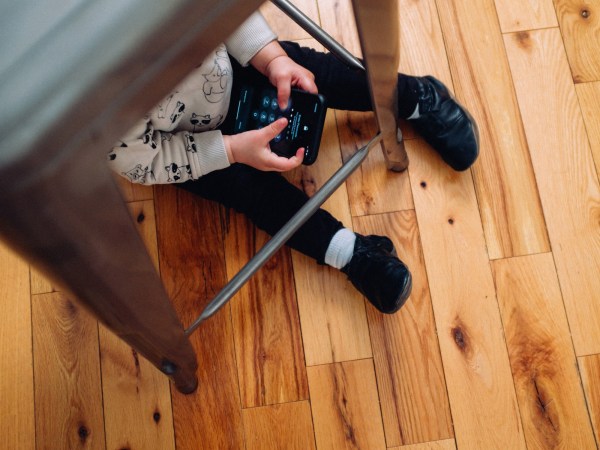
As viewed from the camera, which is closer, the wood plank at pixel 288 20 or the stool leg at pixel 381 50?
the stool leg at pixel 381 50

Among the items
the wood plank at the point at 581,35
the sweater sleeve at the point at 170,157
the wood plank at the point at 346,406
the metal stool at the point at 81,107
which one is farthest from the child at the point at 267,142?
the metal stool at the point at 81,107

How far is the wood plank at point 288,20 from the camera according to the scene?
3.42 feet

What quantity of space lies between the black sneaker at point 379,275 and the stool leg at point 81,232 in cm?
46

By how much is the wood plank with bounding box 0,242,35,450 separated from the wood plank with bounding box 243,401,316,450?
31cm

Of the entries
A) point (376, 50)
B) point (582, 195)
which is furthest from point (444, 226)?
point (376, 50)

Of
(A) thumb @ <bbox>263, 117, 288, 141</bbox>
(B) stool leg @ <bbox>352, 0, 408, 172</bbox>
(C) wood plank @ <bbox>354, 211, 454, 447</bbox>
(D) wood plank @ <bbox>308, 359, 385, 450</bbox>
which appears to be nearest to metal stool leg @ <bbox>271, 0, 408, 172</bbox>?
(B) stool leg @ <bbox>352, 0, 408, 172</bbox>

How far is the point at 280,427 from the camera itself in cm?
92

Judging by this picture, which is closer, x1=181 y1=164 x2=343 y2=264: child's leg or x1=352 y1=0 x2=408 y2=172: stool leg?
x1=352 y1=0 x2=408 y2=172: stool leg

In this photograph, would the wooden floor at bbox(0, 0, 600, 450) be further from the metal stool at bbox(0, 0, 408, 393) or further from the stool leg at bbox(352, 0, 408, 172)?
the metal stool at bbox(0, 0, 408, 393)

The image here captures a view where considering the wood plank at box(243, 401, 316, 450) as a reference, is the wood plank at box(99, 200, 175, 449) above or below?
above

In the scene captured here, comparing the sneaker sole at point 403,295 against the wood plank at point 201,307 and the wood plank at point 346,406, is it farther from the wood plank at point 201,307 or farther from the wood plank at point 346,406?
the wood plank at point 201,307

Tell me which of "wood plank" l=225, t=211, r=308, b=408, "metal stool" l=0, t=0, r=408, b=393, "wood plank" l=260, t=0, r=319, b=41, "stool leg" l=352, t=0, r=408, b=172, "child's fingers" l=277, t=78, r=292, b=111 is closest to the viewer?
"metal stool" l=0, t=0, r=408, b=393

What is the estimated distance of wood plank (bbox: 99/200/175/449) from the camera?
3.01ft

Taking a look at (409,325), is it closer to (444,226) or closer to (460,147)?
(444,226)
